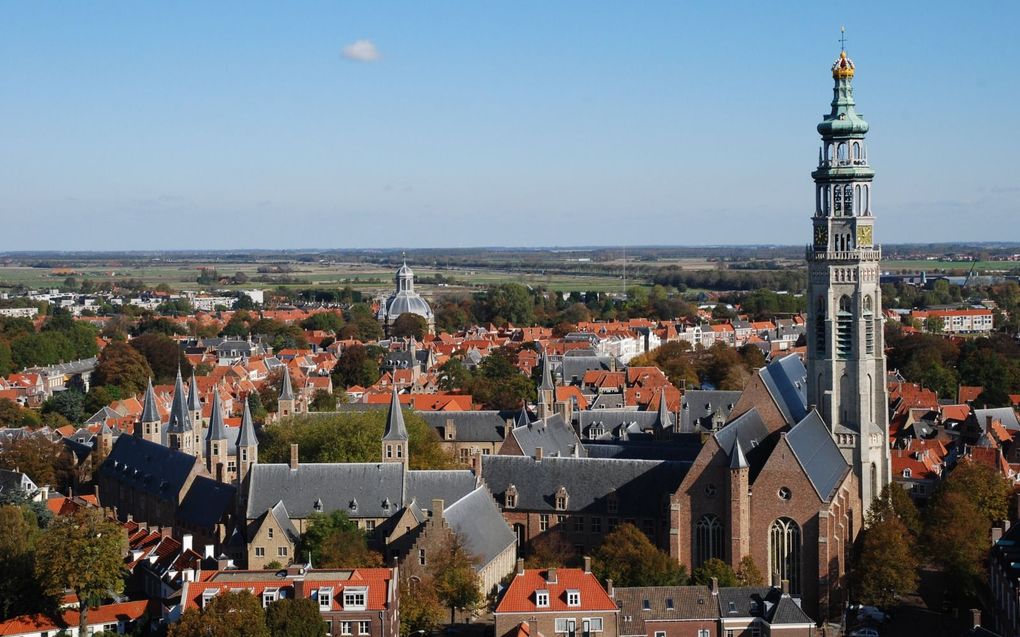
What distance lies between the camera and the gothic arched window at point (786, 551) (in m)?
62.4

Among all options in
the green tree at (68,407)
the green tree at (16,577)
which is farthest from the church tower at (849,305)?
the green tree at (68,407)

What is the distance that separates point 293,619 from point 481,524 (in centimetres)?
1632

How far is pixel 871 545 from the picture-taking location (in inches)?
2362

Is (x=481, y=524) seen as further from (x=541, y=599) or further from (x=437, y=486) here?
(x=541, y=599)

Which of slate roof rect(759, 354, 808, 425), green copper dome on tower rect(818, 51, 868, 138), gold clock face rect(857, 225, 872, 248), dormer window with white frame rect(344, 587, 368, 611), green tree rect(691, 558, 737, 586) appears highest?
green copper dome on tower rect(818, 51, 868, 138)

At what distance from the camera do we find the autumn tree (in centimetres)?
6200

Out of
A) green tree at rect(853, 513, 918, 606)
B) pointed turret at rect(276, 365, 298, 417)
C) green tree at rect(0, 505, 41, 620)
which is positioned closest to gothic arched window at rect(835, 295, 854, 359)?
green tree at rect(853, 513, 918, 606)

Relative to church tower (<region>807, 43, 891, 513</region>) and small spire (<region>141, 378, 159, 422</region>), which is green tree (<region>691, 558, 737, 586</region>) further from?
small spire (<region>141, 378, 159, 422</region>)

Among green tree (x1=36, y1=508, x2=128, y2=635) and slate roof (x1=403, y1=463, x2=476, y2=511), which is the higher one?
slate roof (x1=403, y1=463, x2=476, y2=511)

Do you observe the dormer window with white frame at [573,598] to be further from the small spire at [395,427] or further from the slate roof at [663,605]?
the small spire at [395,427]

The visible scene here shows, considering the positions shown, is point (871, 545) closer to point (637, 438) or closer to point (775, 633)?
point (775, 633)

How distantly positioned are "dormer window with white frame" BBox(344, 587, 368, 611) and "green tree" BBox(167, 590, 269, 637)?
74.1 inches

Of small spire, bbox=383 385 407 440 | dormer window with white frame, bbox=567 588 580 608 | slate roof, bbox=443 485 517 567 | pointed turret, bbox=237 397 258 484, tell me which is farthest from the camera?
pointed turret, bbox=237 397 258 484

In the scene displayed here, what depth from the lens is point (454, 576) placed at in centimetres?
5928
